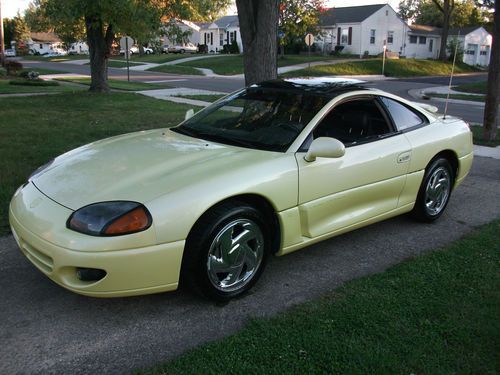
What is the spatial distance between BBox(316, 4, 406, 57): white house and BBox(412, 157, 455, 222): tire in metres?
45.6

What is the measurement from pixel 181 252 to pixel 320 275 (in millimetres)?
1315

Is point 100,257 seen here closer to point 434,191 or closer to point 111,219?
point 111,219

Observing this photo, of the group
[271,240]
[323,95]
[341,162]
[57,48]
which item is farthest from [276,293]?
[57,48]

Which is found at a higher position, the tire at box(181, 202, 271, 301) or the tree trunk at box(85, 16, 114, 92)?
the tree trunk at box(85, 16, 114, 92)

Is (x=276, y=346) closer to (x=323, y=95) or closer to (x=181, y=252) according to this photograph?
(x=181, y=252)

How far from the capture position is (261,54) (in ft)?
25.1

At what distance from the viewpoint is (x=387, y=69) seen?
1494 inches

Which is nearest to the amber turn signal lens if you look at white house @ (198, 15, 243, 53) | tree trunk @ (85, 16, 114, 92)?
tree trunk @ (85, 16, 114, 92)

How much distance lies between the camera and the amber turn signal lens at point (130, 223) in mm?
2889

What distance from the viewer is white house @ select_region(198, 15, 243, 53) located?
6300 centimetres

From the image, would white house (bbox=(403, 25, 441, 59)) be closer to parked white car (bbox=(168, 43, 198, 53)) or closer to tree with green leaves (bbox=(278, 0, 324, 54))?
tree with green leaves (bbox=(278, 0, 324, 54))

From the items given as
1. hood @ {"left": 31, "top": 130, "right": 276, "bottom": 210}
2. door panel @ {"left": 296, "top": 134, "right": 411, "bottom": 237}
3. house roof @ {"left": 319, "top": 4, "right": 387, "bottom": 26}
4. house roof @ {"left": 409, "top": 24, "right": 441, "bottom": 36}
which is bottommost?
door panel @ {"left": 296, "top": 134, "right": 411, "bottom": 237}

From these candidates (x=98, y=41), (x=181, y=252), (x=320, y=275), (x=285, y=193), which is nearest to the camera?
(x=181, y=252)

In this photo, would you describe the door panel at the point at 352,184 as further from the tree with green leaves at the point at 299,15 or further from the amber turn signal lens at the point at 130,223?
the tree with green leaves at the point at 299,15
